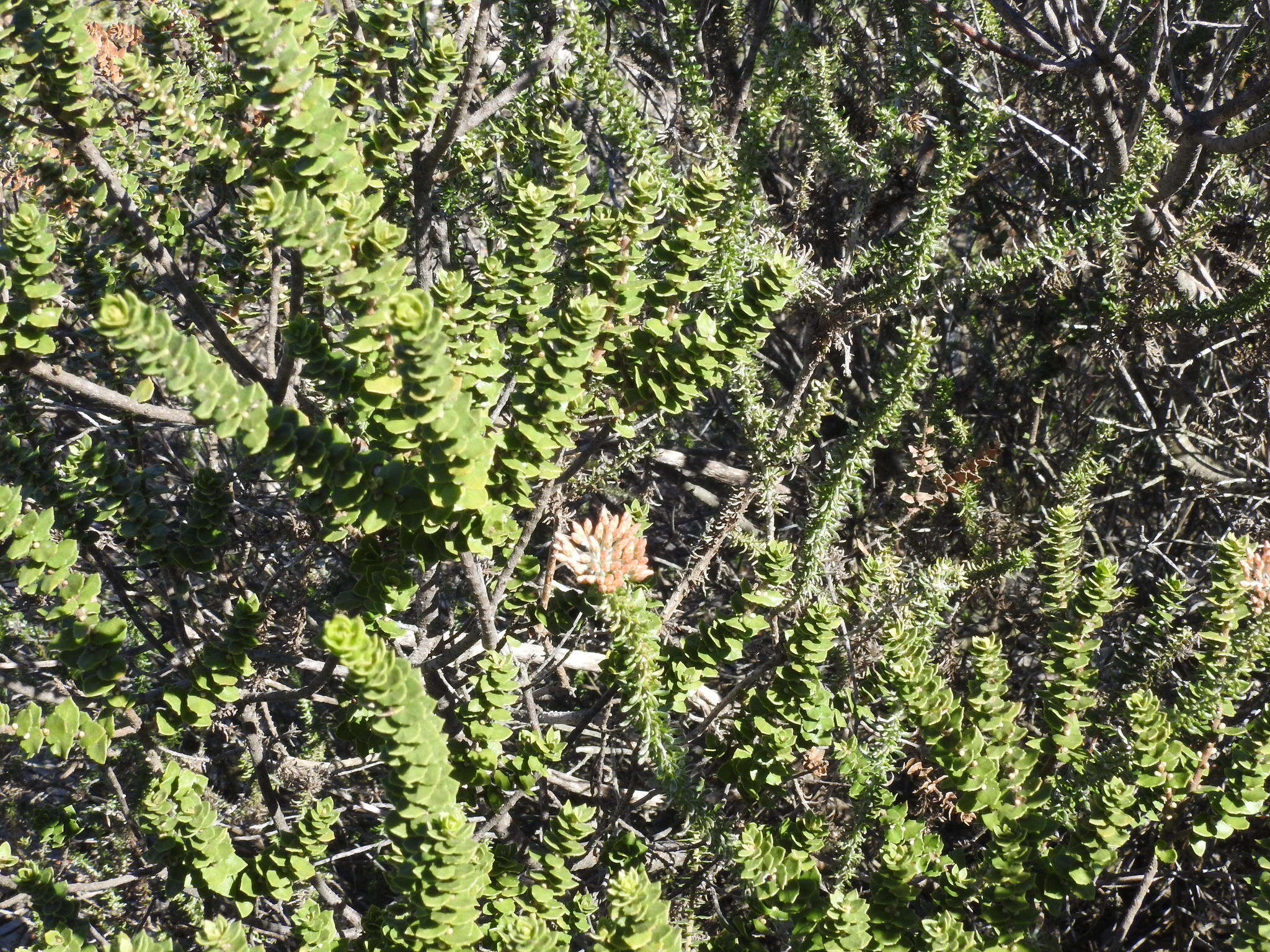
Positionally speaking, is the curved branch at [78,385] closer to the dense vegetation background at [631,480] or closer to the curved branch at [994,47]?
the dense vegetation background at [631,480]

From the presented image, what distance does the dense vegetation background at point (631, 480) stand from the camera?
1.96m

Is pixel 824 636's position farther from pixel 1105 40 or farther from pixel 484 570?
pixel 1105 40

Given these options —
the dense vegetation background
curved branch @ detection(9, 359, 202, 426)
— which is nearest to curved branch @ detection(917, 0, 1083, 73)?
the dense vegetation background

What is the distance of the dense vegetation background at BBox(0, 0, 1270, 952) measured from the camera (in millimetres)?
1963

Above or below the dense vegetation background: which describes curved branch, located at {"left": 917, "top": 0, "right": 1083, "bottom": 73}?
above

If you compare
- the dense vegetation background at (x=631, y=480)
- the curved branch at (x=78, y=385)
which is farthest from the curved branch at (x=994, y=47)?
the curved branch at (x=78, y=385)

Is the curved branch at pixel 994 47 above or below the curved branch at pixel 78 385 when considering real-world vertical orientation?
above

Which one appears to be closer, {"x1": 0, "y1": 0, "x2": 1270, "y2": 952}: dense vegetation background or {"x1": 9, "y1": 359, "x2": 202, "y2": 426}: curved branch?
{"x1": 0, "y1": 0, "x2": 1270, "y2": 952}: dense vegetation background

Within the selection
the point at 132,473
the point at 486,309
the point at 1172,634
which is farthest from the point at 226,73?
the point at 1172,634

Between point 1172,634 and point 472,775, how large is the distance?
195 cm

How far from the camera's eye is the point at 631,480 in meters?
4.21

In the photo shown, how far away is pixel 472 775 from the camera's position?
2.41m

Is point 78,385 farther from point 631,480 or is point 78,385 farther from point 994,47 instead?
point 994,47

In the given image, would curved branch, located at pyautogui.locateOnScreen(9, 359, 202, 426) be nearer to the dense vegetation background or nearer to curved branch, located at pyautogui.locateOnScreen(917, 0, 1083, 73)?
the dense vegetation background
